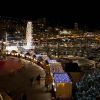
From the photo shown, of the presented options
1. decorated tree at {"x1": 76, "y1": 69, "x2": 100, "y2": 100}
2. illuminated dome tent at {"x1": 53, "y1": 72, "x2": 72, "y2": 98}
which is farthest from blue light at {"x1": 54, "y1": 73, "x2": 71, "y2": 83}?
decorated tree at {"x1": 76, "y1": 69, "x2": 100, "y2": 100}

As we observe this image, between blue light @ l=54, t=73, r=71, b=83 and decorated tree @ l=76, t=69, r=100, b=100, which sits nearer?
decorated tree @ l=76, t=69, r=100, b=100

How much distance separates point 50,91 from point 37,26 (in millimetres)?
31903

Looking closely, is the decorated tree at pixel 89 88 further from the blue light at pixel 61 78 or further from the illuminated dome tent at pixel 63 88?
the blue light at pixel 61 78

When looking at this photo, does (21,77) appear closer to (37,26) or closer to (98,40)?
(98,40)

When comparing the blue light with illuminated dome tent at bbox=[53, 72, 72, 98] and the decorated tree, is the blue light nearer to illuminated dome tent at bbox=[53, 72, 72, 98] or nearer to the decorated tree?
illuminated dome tent at bbox=[53, 72, 72, 98]

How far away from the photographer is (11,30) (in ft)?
125

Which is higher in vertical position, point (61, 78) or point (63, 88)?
point (61, 78)

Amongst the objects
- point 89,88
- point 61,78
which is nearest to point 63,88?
point 61,78

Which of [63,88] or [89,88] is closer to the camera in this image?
[89,88]

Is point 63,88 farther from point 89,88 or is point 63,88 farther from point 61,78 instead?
point 89,88

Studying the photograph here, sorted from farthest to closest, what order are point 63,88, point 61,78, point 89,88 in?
point 61,78 → point 63,88 → point 89,88

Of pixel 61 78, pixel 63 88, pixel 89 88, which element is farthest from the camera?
pixel 61 78

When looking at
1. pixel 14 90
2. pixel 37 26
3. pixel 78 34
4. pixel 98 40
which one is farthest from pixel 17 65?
pixel 37 26

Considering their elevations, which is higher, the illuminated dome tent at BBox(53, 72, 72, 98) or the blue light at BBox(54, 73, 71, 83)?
the blue light at BBox(54, 73, 71, 83)
